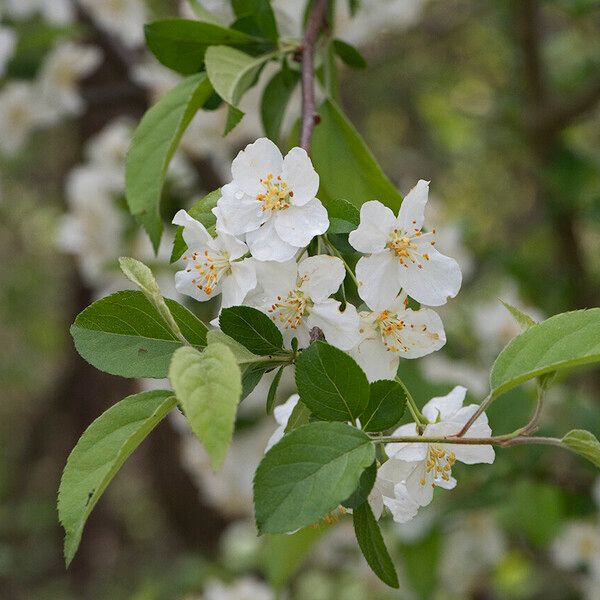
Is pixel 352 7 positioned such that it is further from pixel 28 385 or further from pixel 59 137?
pixel 28 385

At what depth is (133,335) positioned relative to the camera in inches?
29.1

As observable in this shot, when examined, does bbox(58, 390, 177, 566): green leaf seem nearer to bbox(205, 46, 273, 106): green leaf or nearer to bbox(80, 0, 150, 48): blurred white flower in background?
bbox(205, 46, 273, 106): green leaf

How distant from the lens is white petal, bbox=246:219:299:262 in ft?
2.36

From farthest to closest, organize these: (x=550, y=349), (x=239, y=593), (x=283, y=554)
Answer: (x=239, y=593)
(x=283, y=554)
(x=550, y=349)

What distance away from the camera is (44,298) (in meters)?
5.73

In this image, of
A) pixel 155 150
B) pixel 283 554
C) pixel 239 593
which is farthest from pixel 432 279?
pixel 239 593

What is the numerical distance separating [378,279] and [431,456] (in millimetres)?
154

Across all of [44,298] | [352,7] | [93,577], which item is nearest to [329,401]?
[352,7]

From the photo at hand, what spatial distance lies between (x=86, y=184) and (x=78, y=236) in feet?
0.43

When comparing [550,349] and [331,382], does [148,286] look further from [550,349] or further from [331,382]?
[550,349]

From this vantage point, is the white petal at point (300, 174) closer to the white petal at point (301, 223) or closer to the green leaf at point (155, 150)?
the white petal at point (301, 223)

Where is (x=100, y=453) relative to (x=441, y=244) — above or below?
above

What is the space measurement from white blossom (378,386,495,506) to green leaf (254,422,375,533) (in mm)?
99

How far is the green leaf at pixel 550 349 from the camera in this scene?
2.23 feet
